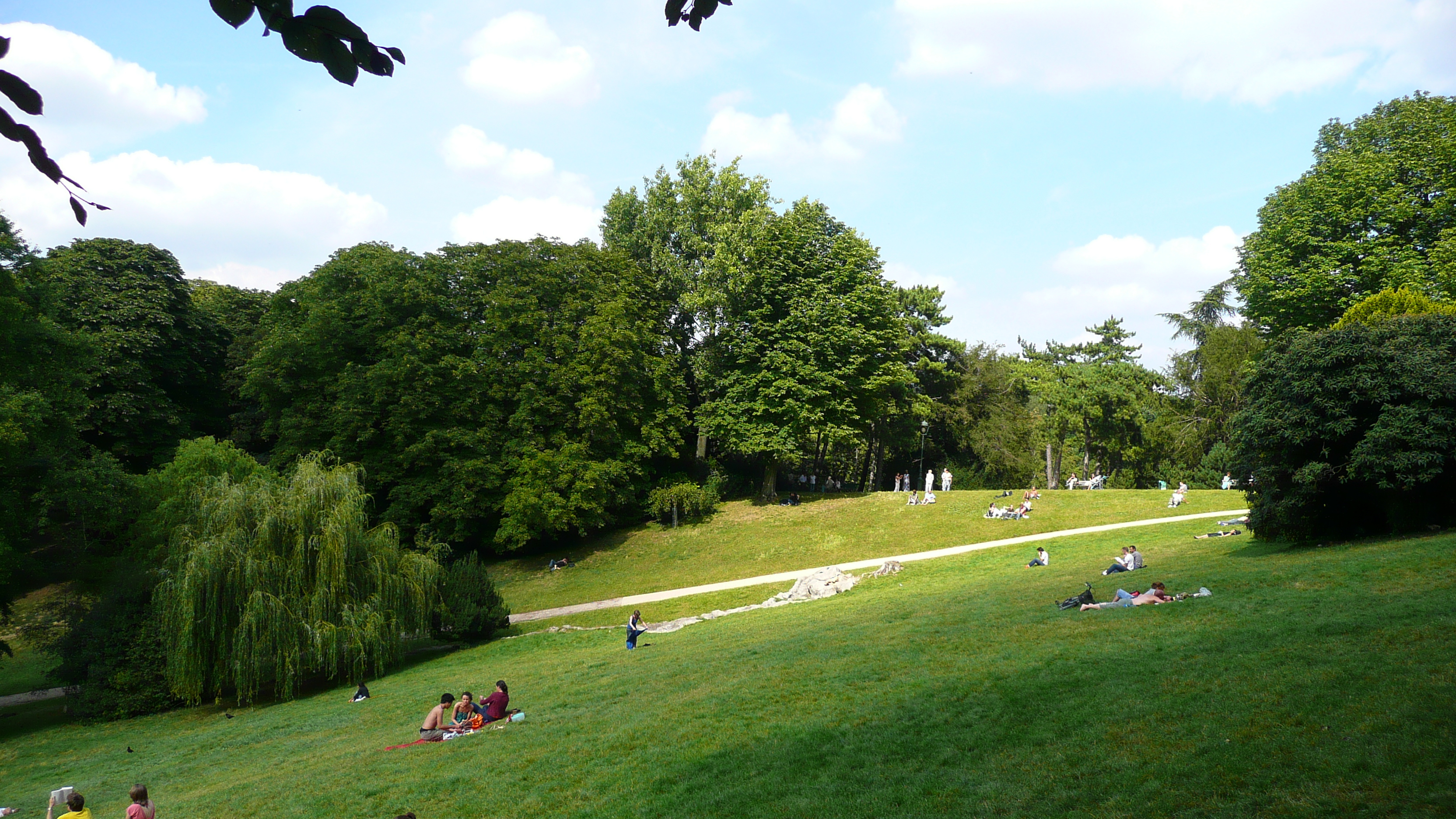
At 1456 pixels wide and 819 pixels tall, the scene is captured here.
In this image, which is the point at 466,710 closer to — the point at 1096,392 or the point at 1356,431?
the point at 1356,431

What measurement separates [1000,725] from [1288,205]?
37879mm

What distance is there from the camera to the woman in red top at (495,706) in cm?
1578

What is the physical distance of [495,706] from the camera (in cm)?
1588

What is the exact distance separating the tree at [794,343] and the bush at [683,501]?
3113 millimetres

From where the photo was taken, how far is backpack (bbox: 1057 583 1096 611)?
17328 mm

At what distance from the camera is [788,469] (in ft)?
205

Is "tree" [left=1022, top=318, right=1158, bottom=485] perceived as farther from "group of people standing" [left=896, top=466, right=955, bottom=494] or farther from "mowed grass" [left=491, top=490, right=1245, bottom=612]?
"mowed grass" [left=491, top=490, right=1245, bottom=612]

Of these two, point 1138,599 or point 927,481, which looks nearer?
point 1138,599

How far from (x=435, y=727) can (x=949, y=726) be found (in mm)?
9504

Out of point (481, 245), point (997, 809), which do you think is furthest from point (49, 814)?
point (481, 245)

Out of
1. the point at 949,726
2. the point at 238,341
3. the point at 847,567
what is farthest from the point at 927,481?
the point at 238,341

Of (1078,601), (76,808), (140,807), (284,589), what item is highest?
(284,589)

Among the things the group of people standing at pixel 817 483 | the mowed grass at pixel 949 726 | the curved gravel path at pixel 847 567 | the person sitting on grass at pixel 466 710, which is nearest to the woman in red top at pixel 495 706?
the person sitting on grass at pixel 466 710

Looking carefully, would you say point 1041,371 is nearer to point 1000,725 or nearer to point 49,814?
point 1000,725
